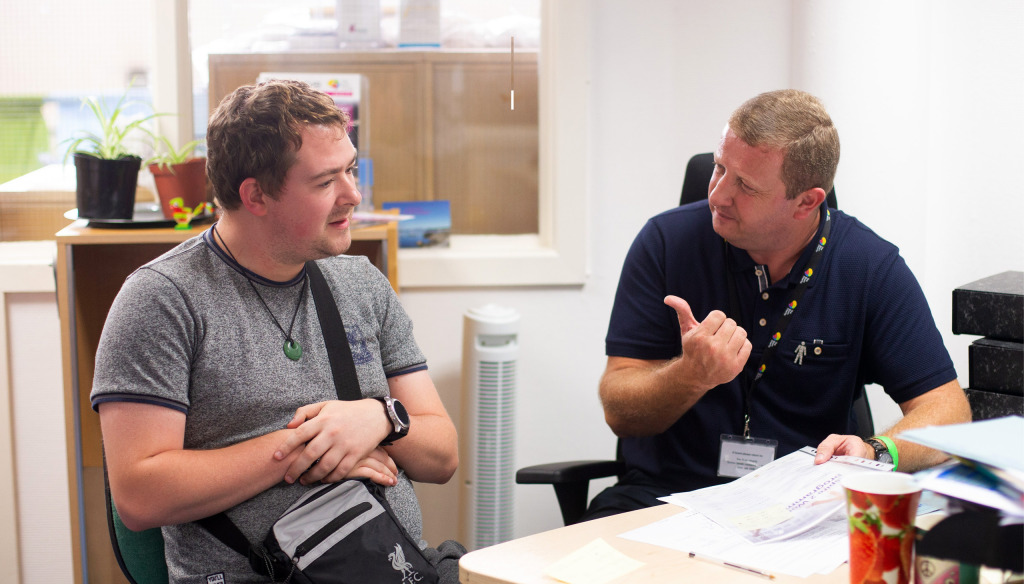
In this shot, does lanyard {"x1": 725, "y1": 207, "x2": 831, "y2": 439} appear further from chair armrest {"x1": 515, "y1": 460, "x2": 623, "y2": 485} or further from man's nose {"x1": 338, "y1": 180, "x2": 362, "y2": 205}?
man's nose {"x1": 338, "y1": 180, "x2": 362, "y2": 205}

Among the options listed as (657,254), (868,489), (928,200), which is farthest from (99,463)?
(928,200)

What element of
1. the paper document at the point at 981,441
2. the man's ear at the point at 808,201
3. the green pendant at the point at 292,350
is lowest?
the green pendant at the point at 292,350

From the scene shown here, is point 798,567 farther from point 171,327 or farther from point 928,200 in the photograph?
point 928,200

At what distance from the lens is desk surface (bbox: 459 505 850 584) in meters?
1.07

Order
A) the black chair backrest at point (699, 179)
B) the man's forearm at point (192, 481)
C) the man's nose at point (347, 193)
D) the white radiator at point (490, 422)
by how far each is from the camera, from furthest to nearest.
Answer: the white radiator at point (490, 422) < the black chair backrest at point (699, 179) < the man's nose at point (347, 193) < the man's forearm at point (192, 481)

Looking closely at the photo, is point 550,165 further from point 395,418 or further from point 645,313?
point 395,418

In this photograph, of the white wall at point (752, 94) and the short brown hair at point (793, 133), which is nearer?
the short brown hair at point (793, 133)

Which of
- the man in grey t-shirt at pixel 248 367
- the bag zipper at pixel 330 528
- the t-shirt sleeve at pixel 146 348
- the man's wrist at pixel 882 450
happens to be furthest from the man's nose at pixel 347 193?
the man's wrist at pixel 882 450

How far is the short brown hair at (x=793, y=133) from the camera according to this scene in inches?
67.7

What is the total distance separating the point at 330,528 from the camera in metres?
1.36

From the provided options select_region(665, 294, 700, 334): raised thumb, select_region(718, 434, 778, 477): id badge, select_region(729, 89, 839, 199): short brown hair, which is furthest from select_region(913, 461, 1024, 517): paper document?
select_region(729, 89, 839, 199): short brown hair

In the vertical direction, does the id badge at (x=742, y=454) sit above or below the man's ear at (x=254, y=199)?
below

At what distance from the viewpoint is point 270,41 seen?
2615mm

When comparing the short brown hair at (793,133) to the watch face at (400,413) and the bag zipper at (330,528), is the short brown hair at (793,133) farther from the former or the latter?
the bag zipper at (330,528)
